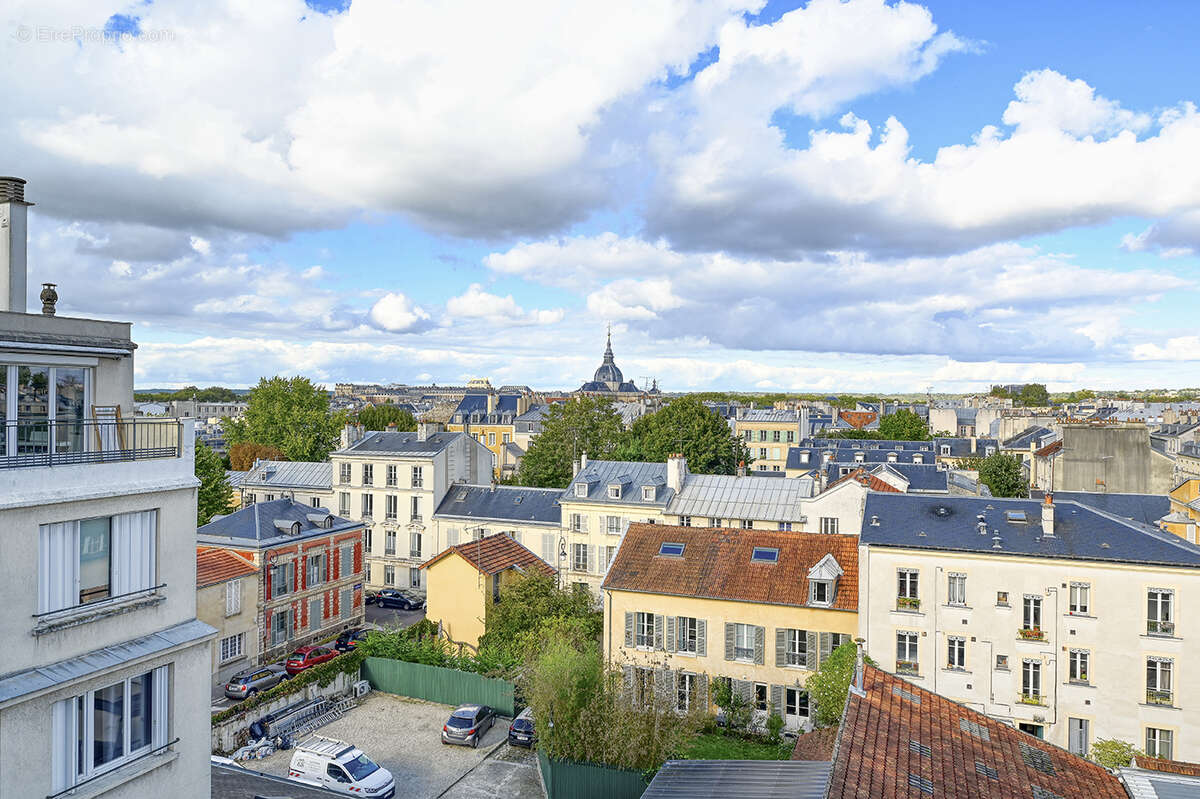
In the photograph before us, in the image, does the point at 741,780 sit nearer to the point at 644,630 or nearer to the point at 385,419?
the point at 644,630

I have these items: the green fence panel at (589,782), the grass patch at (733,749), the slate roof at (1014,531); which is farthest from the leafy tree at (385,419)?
the green fence panel at (589,782)

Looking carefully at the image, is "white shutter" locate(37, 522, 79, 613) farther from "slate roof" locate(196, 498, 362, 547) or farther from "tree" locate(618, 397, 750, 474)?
"tree" locate(618, 397, 750, 474)

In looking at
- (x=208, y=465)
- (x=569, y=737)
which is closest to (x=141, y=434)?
(x=569, y=737)

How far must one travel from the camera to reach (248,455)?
6981 cm

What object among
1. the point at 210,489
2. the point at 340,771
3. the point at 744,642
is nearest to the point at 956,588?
the point at 744,642

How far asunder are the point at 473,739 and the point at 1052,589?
21275 millimetres

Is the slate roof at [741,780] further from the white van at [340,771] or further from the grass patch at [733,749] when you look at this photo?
the white van at [340,771]

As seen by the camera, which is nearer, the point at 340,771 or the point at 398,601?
the point at 340,771

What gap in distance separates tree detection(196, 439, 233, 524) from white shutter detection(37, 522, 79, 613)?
38124 millimetres

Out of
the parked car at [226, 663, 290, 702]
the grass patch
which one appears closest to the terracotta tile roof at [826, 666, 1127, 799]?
the grass patch

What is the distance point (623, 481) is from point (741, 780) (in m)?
31.1

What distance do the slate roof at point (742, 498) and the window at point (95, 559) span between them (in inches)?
1323

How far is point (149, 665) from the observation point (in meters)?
12.6

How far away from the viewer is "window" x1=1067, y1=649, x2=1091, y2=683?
25562mm
